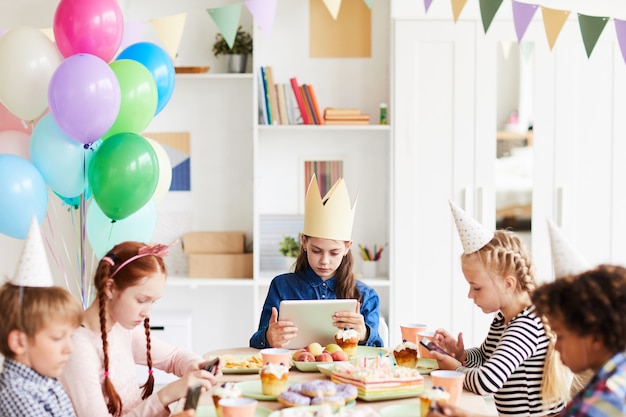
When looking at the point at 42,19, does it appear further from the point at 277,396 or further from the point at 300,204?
the point at 277,396

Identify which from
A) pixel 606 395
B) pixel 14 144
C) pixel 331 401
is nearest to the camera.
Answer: pixel 606 395

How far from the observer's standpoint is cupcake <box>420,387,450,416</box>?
167 centimetres

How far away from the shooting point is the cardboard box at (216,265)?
409 centimetres

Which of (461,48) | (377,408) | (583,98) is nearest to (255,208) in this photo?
(461,48)

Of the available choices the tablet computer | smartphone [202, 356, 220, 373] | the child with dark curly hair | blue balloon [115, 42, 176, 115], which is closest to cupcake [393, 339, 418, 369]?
the tablet computer

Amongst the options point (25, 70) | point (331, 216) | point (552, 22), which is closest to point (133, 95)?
point (25, 70)

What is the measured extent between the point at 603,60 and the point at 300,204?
67.0 inches

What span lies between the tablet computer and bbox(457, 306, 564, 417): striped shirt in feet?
1.33

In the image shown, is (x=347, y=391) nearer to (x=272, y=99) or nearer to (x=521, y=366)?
(x=521, y=366)

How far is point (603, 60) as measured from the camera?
398cm

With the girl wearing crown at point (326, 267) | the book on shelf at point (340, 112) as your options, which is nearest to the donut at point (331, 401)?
the girl wearing crown at point (326, 267)

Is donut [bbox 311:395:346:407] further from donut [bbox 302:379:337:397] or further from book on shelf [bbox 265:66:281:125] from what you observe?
book on shelf [bbox 265:66:281:125]

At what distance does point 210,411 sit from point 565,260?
837 millimetres

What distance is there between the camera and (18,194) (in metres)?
2.58
